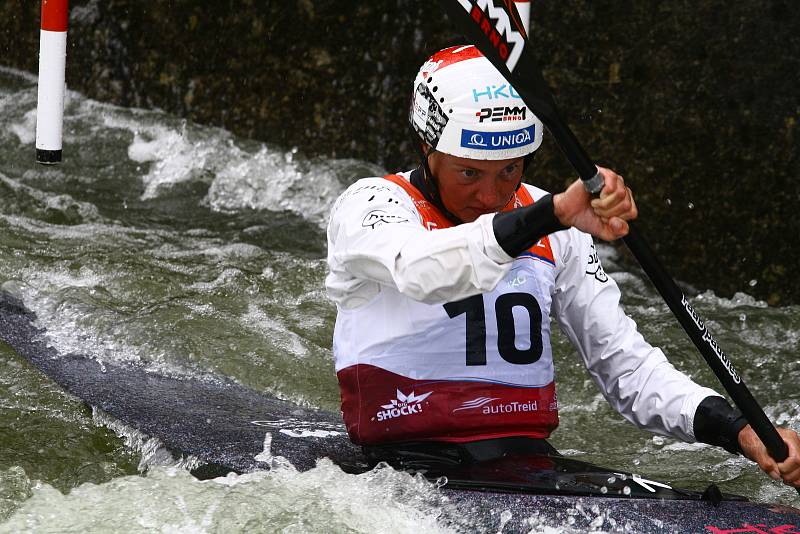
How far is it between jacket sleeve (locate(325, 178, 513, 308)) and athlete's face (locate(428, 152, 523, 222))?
108 millimetres

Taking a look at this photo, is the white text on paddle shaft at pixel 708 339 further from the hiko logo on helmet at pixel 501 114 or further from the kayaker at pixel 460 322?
the hiko logo on helmet at pixel 501 114

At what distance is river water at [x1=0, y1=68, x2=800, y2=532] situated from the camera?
9.35 ft

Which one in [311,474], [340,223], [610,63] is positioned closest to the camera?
[340,223]

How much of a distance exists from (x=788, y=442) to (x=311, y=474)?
1184mm

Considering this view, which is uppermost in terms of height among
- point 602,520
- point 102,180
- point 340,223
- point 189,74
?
point 340,223

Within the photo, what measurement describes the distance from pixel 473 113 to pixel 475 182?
0.57ft

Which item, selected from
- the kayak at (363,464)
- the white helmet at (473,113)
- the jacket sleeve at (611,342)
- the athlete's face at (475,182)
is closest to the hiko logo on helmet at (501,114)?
the white helmet at (473,113)

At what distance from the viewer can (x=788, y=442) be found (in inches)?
109

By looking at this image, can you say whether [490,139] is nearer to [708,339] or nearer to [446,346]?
[446,346]

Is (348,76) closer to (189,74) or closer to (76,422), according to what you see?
(189,74)

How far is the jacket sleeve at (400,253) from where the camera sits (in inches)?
93.5

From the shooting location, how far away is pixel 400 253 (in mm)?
2471

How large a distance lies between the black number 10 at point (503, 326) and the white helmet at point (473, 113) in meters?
0.37

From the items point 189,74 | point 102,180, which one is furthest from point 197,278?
point 189,74
